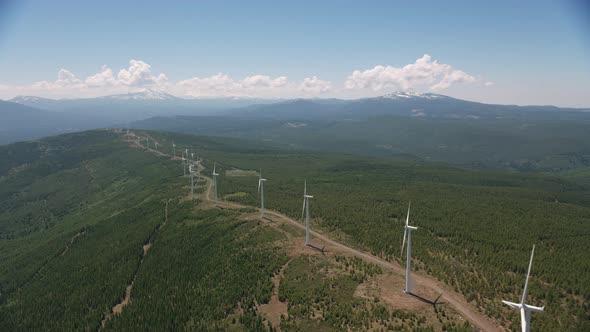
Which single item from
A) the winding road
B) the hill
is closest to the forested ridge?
the winding road

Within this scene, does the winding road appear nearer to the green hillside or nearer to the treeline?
the green hillside

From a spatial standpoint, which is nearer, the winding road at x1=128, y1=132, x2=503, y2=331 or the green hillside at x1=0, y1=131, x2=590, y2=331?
the winding road at x1=128, y1=132, x2=503, y2=331

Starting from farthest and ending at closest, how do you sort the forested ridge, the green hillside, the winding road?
1. the forested ridge
2. the green hillside
3. the winding road

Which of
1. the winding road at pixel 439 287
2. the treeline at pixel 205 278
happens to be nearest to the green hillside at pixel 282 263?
the treeline at pixel 205 278

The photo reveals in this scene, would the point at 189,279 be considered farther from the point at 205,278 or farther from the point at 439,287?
the point at 439,287

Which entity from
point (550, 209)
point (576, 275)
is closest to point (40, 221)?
point (576, 275)

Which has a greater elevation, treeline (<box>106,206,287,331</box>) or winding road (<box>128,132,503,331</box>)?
winding road (<box>128,132,503,331</box>)

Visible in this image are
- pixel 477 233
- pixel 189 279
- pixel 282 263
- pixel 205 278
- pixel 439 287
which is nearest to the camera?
pixel 439 287

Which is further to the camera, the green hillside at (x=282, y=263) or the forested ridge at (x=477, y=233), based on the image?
the forested ridge at (x=477, y=233)

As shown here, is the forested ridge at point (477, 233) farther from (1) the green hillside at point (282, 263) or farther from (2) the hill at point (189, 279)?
(2) the hill at point (189, 279)

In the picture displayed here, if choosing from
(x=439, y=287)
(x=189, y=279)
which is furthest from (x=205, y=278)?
(x=439, y=287)

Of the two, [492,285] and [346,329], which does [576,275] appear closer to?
[492,285]
